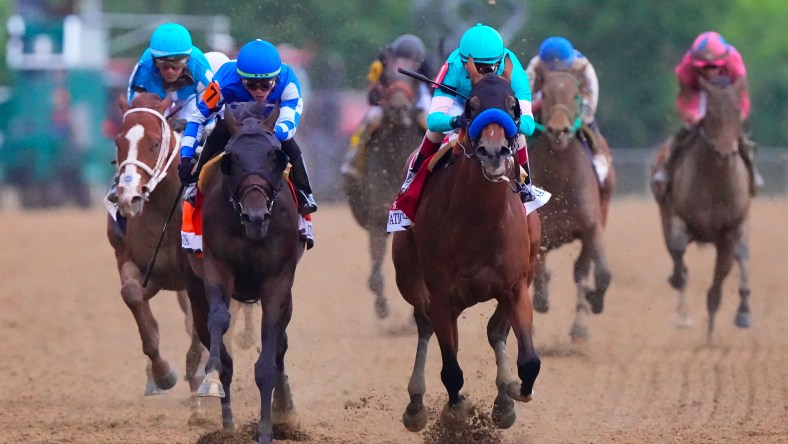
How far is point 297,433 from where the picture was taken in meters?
8.19

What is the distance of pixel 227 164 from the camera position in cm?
740

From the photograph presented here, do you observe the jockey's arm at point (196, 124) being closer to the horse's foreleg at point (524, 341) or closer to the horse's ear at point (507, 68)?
the horse's ear at point (507, 68)

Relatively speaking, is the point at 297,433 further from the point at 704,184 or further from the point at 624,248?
the point at 624,248

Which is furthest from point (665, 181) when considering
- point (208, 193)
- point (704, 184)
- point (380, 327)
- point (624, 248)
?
point (624, 248)

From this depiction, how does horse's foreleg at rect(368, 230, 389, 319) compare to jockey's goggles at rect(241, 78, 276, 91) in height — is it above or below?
below

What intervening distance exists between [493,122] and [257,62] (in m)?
1.59

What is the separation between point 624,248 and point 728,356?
32.1ft

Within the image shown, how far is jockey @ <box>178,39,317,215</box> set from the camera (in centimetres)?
784

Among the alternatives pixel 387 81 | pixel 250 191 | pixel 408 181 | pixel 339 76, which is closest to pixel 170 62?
pixel 408 181

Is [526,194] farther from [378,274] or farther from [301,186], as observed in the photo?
[378,274]

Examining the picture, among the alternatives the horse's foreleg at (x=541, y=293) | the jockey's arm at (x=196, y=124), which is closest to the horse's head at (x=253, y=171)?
the jockey's arm at (x=196, y=124)

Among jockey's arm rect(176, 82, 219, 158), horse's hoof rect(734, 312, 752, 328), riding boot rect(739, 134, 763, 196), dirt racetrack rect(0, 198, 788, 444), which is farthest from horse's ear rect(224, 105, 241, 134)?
horse's hoof rect(734, 312, 752, 328)

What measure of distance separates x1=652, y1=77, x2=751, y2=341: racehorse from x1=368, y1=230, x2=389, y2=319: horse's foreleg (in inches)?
108

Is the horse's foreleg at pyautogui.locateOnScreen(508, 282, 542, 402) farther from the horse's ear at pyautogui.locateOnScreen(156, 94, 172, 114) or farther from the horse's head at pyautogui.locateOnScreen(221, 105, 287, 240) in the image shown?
the horse's ear at pyautogui.locateOnScreen(156, 94, 172, 114)
